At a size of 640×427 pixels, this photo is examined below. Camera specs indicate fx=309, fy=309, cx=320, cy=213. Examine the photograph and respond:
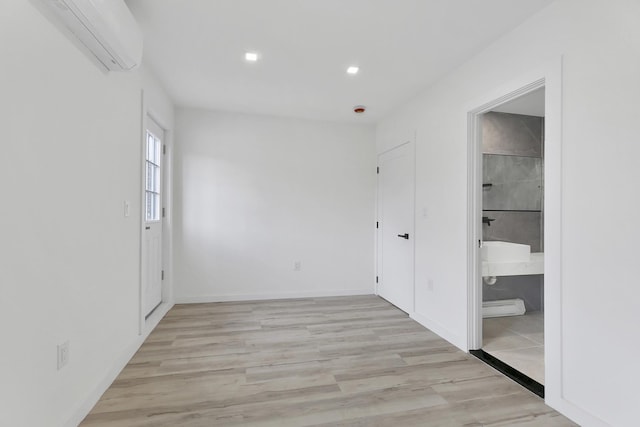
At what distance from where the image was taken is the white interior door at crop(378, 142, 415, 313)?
352 centimetres

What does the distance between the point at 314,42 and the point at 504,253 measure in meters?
2.56

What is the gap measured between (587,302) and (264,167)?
11.4ft

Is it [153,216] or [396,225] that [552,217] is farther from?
[153,216]

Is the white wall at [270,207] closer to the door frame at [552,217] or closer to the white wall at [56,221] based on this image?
the white wall at [56,221]

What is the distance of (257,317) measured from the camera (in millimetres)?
3424

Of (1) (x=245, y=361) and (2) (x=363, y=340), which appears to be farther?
(2) (x=363, y=340)

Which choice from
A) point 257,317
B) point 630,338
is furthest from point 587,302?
point 257,317

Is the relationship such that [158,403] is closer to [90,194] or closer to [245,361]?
[245,361]

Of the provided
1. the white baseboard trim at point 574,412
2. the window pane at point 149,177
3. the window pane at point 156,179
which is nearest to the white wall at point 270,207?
the window pane at point 156,179

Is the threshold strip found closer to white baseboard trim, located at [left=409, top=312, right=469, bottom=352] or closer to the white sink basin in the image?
white baseboard trim, located at [left=409, top=312, right=469, bottom=352]

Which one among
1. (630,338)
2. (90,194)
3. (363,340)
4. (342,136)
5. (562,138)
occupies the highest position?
(342,136)

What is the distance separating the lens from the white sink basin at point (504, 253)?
9.63 feet

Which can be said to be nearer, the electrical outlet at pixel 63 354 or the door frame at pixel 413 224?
the electrical outlet at pixel 63 354

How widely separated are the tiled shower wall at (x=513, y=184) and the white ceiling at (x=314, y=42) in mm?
1240
